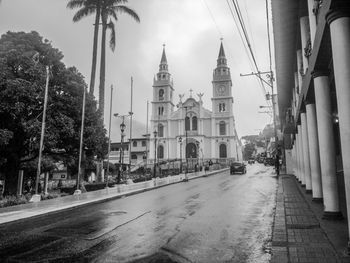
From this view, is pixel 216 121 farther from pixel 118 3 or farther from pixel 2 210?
pixel 2 210

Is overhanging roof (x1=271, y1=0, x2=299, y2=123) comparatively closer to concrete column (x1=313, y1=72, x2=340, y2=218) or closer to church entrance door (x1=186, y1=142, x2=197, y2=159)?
concrete column (x1=313, y1=72, x2=340, y2=218)

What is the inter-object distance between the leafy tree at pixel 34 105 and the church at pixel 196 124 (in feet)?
189

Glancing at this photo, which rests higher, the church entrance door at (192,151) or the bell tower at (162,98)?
A: the bell tower at (162,98)

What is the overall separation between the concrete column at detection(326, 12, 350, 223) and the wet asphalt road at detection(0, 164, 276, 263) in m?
2.12

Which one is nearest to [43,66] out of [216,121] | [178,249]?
[178,249]

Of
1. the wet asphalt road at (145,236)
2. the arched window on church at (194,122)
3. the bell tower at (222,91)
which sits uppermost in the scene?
the bell tower at (222,91)

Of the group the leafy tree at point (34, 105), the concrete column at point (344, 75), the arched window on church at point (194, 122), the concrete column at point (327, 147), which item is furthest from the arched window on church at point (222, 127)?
the concrete column at point (344, 75)

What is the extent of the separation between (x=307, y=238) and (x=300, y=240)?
0.22 metres

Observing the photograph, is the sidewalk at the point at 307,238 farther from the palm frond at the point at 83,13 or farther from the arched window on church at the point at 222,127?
the arched window on church at the point at 222,127

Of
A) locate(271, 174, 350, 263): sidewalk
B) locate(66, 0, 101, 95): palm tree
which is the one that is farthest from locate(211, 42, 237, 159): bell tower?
locate(271, 174, 350, 263): sidewalk

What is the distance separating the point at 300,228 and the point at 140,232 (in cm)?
368

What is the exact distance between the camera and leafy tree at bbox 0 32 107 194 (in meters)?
14.2

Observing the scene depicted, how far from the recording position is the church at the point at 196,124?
77.3 metres

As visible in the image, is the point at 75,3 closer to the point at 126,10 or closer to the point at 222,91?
the point at 126,10
